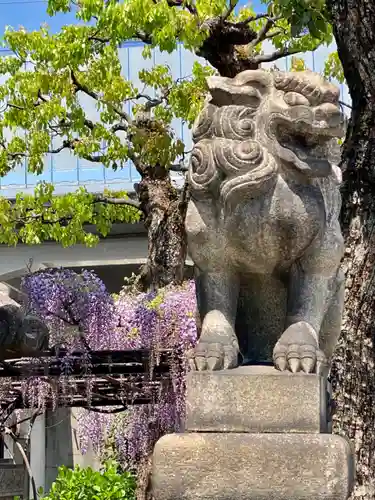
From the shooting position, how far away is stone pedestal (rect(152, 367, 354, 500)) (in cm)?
382

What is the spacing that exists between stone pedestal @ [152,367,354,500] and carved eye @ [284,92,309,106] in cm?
126

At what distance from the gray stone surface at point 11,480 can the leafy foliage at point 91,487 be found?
189 inches

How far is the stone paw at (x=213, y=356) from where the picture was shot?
407 centimetres

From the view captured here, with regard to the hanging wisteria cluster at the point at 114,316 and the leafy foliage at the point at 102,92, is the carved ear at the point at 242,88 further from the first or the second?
the leafy foliage at the point at 102,92

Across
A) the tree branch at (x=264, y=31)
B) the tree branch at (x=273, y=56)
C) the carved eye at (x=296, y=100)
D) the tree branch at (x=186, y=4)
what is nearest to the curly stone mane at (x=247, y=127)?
the carved eye at (x=296, y=100)

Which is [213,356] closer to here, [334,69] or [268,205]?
[268,205]

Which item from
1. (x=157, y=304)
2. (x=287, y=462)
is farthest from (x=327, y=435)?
(x=157, y=304)

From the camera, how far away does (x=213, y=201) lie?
4.20 metres

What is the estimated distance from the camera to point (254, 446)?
12.7 feet

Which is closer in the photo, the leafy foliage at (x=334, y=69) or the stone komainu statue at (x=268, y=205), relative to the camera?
the stone komainu statue at (x=268, y=205)

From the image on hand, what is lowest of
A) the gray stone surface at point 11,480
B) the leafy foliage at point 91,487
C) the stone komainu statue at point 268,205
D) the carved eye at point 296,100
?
the gray stone surface at point 11,480

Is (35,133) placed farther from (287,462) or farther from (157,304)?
(287,462)

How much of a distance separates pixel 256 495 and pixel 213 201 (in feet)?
4.50

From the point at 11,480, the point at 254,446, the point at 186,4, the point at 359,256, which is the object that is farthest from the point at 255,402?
the point at 11,480
